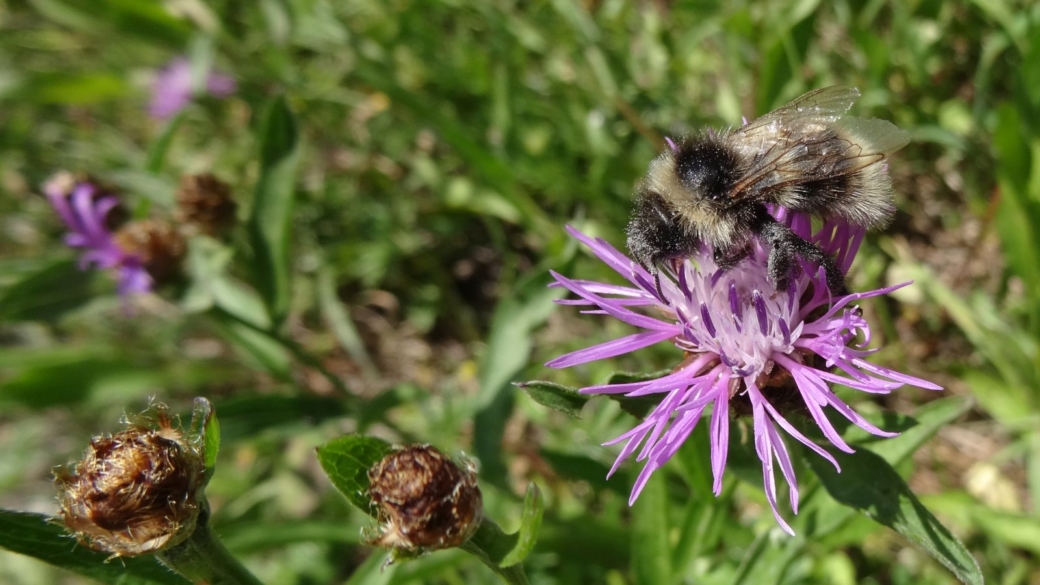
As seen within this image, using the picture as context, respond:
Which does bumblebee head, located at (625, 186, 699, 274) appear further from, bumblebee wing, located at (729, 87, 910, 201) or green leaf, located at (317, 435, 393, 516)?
green leaf, located at (317, 435, 393, 516)

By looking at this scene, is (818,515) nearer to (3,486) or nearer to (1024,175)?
(1024,175)

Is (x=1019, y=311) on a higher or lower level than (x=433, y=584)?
higher

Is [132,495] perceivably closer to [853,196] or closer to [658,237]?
[658,237]

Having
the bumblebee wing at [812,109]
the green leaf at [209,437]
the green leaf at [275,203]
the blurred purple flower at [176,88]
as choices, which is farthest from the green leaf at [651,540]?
the blurred purple flower at [176,88]

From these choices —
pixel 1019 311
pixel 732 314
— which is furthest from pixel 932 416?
pixel 1019 311

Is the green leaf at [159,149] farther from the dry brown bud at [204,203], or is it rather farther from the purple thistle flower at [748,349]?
the purple thistle flower at [748,349]

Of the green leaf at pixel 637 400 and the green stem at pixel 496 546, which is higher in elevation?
the green leaf at pixel 637 400

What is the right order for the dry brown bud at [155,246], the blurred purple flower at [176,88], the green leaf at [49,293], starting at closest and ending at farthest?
the green leaf at [49,293] → the dry brown bud at [155,246] → the blurred purple flower at [176,88]
